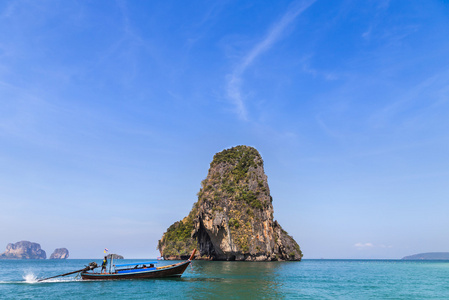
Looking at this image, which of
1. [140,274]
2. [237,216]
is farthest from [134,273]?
[237,216]

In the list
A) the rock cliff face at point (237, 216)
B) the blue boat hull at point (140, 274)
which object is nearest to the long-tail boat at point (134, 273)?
the blue boat hull at point (140, 274)

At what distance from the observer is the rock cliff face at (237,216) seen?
70875 mm

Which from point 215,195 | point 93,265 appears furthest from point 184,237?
point 93,265

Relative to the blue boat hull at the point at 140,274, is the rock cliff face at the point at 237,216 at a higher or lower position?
higher

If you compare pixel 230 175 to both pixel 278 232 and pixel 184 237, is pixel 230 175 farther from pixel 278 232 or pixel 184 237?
pixel 184 237

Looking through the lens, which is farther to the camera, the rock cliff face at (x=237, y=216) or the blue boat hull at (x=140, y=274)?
the rock cliff face at (x=237, y=216)

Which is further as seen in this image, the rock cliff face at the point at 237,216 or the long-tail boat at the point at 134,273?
the rock cliff face at the point at 237,216

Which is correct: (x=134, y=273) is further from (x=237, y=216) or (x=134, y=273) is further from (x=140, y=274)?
(x=237, y=216)

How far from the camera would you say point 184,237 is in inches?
3984

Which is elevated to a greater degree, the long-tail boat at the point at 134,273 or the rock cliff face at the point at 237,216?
the rock cliff face at the point at 237,216

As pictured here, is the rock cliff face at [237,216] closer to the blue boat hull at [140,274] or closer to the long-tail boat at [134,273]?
the blue boat hull at [140,274]

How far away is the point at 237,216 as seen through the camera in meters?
72.9

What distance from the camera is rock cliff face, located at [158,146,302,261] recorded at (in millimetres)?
70875

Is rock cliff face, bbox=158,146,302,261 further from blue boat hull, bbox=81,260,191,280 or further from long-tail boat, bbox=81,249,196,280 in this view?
long-tail boat, bbox=81,249,196,280
